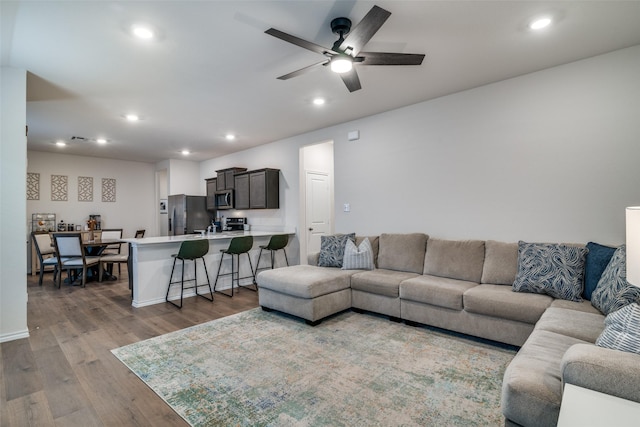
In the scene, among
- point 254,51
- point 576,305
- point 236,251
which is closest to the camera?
point 576,305

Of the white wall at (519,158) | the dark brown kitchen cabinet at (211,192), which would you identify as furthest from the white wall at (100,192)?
the white wall at (519,158)

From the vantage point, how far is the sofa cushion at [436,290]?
10.0 feet

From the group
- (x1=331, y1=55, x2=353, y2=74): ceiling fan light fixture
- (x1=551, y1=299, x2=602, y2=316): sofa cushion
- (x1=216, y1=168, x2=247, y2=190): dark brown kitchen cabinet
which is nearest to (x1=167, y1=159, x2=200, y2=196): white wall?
(x1=216, y1=168, x2=247, y2=190): dark brown kitchen cabinet

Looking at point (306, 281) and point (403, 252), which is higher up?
point (403, 252)

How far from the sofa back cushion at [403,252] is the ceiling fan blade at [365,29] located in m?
2.47

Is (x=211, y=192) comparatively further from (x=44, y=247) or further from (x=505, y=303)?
(x=505, y=303)

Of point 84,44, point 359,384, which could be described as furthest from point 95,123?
point 359,384

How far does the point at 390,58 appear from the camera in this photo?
8.02 feet

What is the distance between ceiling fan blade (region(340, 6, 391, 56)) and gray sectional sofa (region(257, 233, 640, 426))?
2067mm

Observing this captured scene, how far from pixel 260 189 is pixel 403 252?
3327 millimetres

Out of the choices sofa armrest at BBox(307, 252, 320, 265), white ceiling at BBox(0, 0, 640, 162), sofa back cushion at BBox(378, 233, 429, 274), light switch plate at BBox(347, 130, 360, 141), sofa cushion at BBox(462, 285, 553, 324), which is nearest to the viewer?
white ceiling at BBox(0, 0, 640, 162)

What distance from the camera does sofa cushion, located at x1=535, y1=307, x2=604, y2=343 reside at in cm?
198

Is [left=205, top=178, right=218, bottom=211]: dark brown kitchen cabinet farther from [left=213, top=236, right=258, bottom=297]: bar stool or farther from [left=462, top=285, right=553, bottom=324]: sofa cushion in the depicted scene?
[left=462, top=285, right=553, bottom=324]: sofa cushion

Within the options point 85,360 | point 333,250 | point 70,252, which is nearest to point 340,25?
point 333,250
